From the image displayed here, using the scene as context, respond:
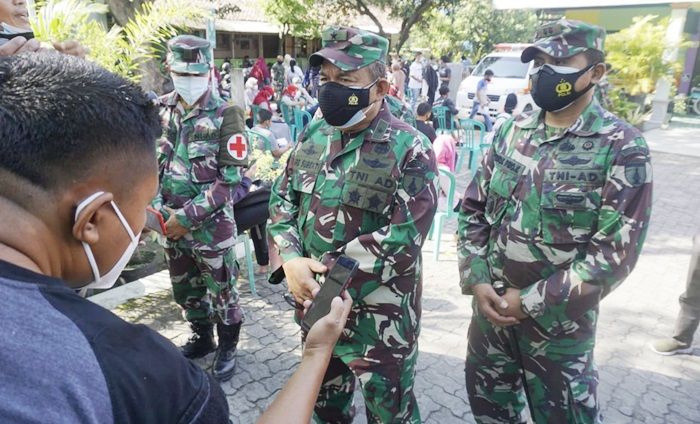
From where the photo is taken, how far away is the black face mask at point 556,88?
6.27 ft

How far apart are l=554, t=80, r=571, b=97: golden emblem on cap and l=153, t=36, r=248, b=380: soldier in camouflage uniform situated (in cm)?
175

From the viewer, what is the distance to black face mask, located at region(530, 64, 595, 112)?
1911mm

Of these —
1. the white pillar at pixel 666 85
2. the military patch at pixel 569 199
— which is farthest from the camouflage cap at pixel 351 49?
the white pillar at pixel 666 85

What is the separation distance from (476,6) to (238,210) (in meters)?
27.1

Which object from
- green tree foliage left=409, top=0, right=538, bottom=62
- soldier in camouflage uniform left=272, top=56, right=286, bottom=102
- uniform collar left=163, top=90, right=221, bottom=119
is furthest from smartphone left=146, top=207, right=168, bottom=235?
green tree foliage left=409, top=0, right=538, bottom=62

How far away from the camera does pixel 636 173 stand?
1.74 metres

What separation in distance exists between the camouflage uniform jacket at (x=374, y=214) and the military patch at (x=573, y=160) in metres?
0.51

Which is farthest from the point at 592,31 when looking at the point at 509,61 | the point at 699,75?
the point at 699,75

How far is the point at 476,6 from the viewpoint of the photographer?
27.0 meters

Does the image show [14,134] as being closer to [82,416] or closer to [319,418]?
[82,416]

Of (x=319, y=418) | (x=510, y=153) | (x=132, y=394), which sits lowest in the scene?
(x=319, y=418)

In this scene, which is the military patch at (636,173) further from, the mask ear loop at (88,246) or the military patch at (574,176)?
the mask ear loop at (88,246)

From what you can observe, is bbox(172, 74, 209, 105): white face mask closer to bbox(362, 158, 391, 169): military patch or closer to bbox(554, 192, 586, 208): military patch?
bbox(362, 158, 391, 169): military patch

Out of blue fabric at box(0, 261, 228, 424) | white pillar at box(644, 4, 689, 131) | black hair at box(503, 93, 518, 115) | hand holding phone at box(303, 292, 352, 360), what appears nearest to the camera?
blue fabric at box(0, 261, 228, 424)
